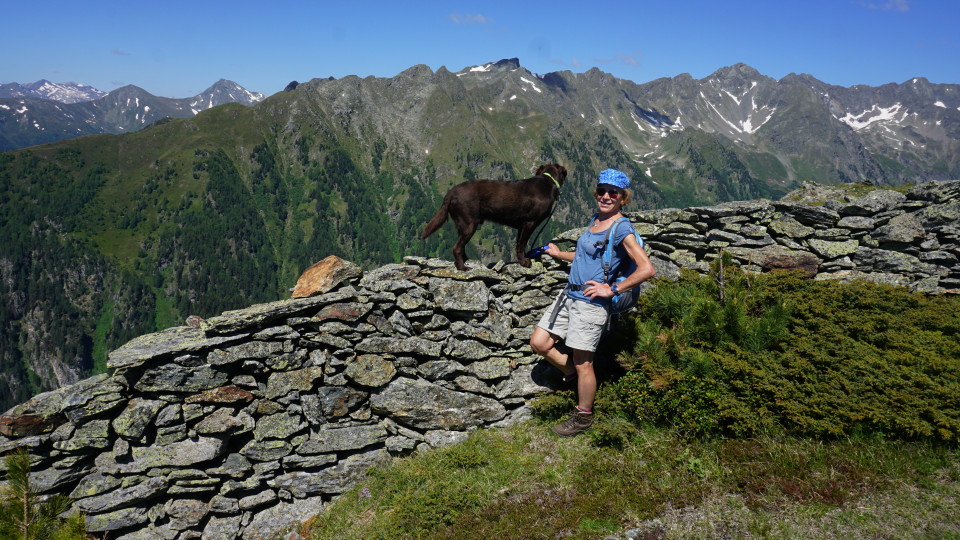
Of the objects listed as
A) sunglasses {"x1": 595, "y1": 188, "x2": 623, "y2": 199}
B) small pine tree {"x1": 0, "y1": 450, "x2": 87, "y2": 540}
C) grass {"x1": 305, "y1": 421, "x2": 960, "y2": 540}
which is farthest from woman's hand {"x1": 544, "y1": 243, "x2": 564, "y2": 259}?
Answer: small pine tree {"x1": 0, "y1": 450, "x2": 87, "y2": 540}

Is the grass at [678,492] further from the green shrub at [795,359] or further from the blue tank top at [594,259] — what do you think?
the blue tank top at [594,259]

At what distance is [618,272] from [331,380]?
5991 mm

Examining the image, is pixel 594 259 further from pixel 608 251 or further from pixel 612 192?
pixel 612 192

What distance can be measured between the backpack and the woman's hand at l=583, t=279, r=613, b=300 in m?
0.30

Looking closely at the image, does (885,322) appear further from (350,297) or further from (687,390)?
(350,297)

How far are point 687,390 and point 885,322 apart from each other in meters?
3.51

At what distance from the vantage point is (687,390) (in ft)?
23.9

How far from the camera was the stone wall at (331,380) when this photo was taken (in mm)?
8406

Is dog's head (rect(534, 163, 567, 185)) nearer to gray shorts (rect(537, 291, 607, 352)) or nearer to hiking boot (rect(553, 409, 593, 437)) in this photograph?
gray shorts (rect(537, 291, 607, 352))

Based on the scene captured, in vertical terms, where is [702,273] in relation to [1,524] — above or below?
above

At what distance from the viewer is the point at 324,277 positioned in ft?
32.3

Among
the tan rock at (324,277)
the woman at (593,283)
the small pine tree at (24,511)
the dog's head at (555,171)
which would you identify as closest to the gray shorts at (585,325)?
the woman at (593,283)

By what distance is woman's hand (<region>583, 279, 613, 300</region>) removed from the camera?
676 cm

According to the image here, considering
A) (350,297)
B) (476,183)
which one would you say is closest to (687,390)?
(476,183)
